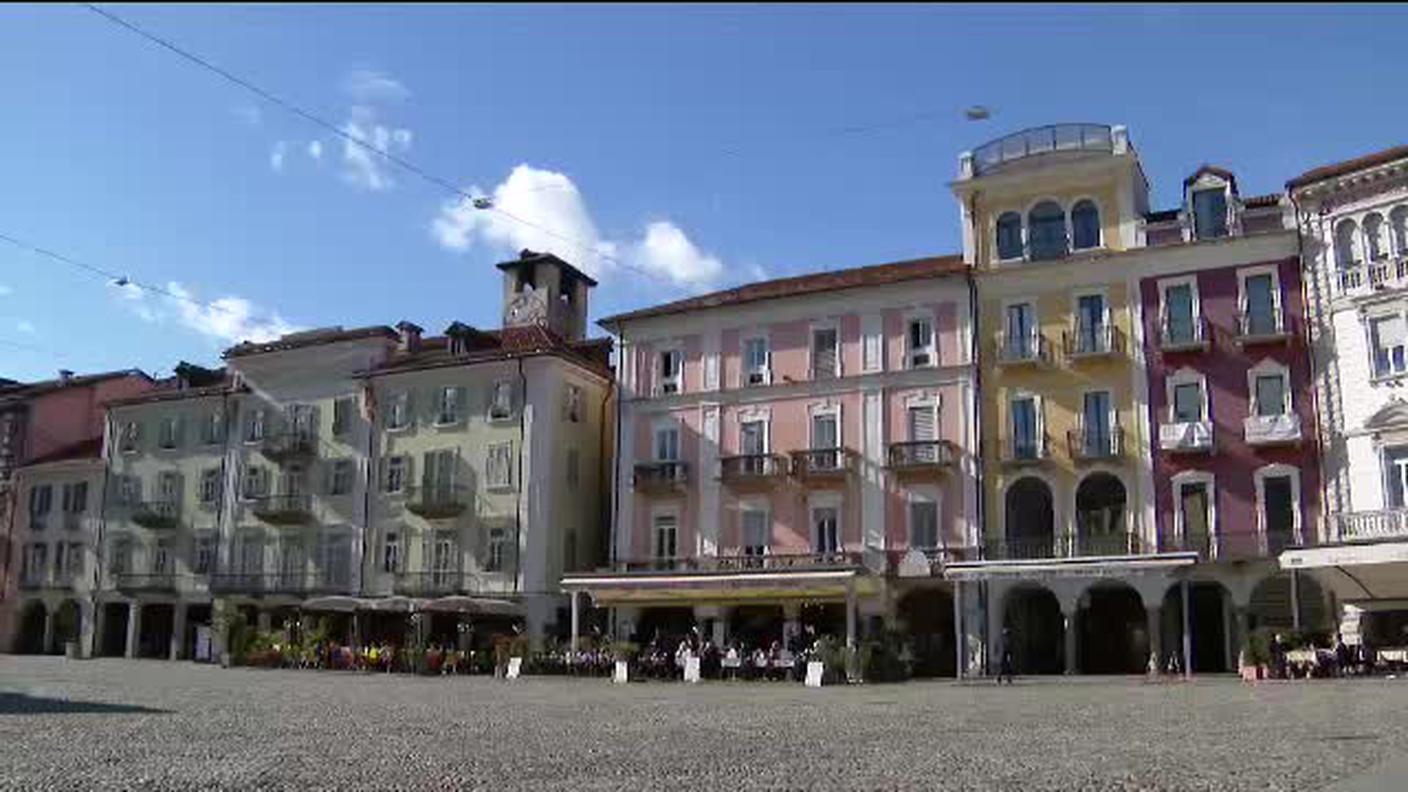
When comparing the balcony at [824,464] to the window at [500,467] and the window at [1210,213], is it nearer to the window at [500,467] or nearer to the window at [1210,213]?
the window at [500,467]

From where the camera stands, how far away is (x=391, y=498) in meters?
51.1

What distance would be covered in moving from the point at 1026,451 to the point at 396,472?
24.6m

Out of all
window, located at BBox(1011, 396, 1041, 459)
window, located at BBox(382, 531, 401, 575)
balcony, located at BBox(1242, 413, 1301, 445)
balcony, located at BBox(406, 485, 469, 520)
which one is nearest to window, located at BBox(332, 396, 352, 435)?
window, located at BBox(382, 531, 401, 575)

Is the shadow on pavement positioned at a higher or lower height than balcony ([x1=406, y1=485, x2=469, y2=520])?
lower

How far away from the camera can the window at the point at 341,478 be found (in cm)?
5253

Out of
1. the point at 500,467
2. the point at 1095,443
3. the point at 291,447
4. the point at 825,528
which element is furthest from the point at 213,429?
the point at 1095,443

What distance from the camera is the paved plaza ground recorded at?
1283 centimetres

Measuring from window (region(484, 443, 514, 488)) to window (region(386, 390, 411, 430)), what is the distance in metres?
4.94

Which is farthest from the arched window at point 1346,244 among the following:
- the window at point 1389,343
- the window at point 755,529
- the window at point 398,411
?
the window at point 398,411

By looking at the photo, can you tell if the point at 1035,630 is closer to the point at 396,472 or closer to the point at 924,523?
the point at 924,523

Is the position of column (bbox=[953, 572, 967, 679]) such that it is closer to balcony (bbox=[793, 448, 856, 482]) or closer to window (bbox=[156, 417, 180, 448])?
balcony (bbox=[793, 448, 856, 482])

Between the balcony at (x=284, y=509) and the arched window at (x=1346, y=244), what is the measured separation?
126 ft

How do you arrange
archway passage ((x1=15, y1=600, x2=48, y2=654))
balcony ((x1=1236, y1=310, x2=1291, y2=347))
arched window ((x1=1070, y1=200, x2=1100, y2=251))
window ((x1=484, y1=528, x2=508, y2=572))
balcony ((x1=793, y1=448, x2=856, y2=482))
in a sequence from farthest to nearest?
archway passage ((x1=15, y1=600, x2=48, y2=654))
window ((x1=484, y1=528, x2=508, y2=572))
balcony ((x1=793, y1=448, x2=856, y2=482))
arched window ((x1=1070, y1=200, x2=1100, y2=251))
balcony ((x1=1236, y1=310, x2=1291, y2=347))

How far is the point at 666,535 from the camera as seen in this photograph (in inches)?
1802
